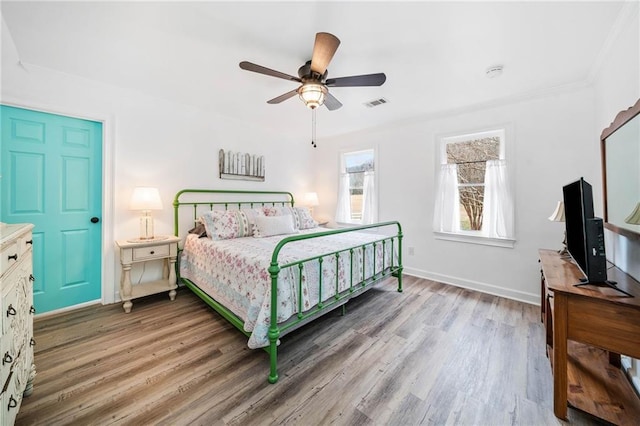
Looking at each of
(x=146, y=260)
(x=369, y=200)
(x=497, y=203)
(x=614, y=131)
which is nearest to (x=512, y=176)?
(x=497, y=203)

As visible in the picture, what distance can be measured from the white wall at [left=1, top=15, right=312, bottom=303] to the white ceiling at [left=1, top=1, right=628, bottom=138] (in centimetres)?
15

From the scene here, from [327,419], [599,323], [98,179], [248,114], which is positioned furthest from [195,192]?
[599,323]

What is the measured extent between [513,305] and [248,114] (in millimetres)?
4252

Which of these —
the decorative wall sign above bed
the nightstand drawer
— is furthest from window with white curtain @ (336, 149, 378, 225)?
the nightstand drawer

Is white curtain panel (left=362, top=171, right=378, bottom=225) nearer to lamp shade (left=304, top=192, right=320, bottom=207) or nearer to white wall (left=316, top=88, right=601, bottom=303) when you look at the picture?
white wall (left=316, top=88, right=601, bottom=303)

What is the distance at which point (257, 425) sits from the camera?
53.0 inches

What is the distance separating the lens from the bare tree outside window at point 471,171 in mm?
3289

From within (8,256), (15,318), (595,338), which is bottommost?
(595,338)

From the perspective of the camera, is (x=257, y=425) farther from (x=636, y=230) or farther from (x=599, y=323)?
(x=636, y=230)

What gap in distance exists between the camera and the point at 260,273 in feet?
6.11

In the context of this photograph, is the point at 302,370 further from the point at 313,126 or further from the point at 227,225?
the point at 313,126

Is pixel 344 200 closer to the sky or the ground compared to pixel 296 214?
closer to the sky

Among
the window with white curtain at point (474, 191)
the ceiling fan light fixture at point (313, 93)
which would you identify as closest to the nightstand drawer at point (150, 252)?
the ceiling fan light fixture at point (313, 93)

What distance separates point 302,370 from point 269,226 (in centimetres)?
183
